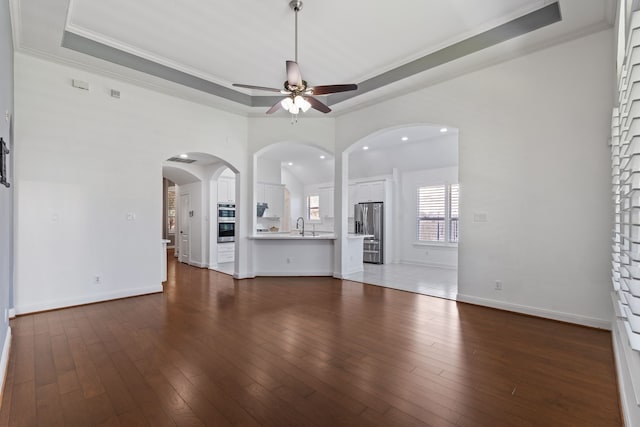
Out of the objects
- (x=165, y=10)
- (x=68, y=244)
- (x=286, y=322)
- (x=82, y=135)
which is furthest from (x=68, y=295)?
(x=165, y=10)

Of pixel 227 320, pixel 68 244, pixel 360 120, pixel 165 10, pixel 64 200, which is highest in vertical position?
pixel 165 10

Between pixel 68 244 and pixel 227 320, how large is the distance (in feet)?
8.60

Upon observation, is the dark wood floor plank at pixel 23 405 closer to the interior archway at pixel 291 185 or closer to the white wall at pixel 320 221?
the interior archway at pixel 291 185

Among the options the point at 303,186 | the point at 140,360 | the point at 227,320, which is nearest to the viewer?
the point at 140,360

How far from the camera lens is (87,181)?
4.46 meters

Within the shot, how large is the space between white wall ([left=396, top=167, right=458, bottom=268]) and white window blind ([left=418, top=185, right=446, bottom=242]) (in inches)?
5.6

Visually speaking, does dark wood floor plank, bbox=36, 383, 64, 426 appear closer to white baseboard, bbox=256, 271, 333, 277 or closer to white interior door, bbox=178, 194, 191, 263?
white baseboard, bbox=256, 271, 333, 277

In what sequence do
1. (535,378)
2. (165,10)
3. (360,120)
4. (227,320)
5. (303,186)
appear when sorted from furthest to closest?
(303,186), (360,120), (227,320), (165,10), (535,378)

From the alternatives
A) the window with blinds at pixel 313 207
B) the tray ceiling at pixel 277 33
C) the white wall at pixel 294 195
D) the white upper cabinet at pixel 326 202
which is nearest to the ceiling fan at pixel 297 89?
the tray ceiling at pixel 277 33

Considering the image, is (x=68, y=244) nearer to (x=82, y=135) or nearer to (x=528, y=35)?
(x=82, y=135)

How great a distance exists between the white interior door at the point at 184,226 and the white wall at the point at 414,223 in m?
6.02

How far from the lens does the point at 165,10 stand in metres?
3.47

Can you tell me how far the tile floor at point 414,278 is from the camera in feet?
17.5

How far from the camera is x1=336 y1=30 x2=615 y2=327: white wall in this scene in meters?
3.50
